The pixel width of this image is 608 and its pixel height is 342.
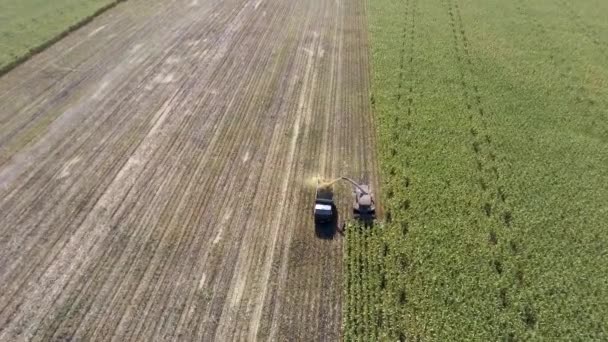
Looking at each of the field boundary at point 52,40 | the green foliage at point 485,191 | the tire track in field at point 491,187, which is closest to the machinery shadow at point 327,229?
the green foliage at point 485,191

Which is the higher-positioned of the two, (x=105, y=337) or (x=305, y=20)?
(x=305, y=20)

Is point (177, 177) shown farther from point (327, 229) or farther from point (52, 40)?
point (52, 40)

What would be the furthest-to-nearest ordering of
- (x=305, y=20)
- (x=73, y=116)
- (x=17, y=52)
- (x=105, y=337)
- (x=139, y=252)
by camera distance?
(x=305, y=20) → (x=17, y=52) → (x=73, y=116) → (x=139, y=252) → (x=105, y=337)

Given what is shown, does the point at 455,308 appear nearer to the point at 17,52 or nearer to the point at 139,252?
the point at 139,252

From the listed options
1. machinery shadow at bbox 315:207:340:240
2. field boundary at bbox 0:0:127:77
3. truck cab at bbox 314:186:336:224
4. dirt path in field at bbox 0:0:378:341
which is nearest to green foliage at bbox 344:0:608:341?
machinery shadow at bbox 315:207:340:240

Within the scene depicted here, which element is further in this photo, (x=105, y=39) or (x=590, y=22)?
(x=590, y=22)

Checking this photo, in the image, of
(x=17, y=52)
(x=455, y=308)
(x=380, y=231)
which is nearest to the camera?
(x=455, y=308)

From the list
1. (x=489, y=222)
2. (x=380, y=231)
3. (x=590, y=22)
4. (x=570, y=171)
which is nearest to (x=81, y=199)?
(x=380, y=231)

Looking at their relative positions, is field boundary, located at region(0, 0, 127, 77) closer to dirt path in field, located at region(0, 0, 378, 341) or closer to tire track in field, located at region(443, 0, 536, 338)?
Answer: dirt path in field, located at region(0, 0, 378, 341)

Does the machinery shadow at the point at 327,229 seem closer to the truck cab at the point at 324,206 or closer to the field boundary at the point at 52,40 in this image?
the truck cab at the point at 324,206
